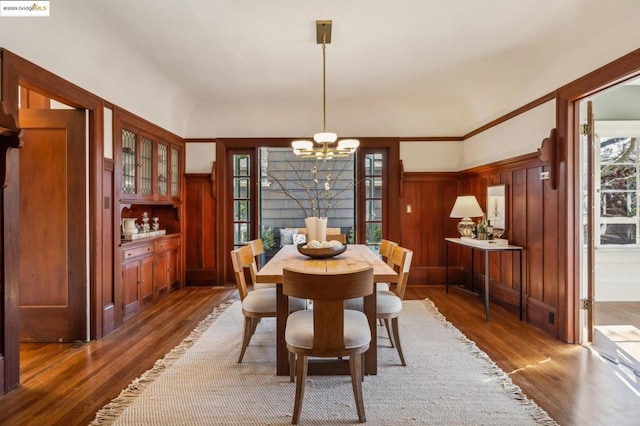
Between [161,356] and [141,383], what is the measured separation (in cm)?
49

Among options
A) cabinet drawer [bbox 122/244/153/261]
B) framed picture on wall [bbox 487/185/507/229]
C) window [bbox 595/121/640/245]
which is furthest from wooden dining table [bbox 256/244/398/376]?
window [bbox 595/121/640/245]

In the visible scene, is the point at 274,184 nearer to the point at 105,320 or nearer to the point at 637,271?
the point at 105,320

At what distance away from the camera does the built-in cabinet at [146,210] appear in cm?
379

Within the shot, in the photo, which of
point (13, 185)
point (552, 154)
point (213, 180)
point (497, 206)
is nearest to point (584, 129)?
point (552, 154)

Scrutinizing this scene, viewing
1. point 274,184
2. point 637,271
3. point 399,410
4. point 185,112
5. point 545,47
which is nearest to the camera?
point 399,410

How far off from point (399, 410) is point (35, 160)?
358 cm

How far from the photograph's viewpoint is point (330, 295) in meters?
1.93

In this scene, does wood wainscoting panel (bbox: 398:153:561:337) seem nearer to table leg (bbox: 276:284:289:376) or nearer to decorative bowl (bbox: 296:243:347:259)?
decorative bowl (bbox: 296:243:347:259)

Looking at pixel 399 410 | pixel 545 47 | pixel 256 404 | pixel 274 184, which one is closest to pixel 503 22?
pixel 545 47

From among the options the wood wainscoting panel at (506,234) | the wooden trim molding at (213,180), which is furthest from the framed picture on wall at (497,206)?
the wooden trim molding at (213,180)

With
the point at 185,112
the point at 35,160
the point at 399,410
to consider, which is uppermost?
the point at 185,112

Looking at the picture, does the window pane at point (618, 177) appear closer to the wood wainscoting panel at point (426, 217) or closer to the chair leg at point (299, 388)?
the wood wainscoting panel at point (426, 217)

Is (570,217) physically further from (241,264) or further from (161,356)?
(161,356)

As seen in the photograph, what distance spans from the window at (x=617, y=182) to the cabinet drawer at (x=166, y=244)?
572 cm
